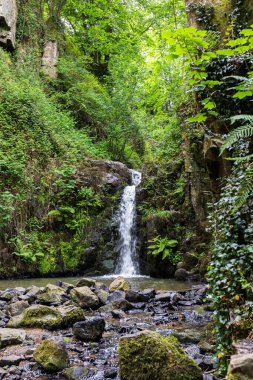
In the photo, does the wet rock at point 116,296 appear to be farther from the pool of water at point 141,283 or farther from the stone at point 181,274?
the stone at point 181,274

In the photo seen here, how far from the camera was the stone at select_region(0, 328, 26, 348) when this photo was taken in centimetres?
460

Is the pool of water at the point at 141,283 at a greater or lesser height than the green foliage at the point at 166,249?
lesser

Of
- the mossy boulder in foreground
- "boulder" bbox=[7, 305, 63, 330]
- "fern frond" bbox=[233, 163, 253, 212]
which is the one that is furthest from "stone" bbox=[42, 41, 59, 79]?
the mossy boulder in foreground

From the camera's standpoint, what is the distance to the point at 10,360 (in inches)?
157

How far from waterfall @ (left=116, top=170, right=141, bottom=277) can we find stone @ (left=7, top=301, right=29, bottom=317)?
6058 mm

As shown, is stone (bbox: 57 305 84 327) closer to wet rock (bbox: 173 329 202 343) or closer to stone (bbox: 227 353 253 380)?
→ wet rock (bbox: 173 329 202 343)

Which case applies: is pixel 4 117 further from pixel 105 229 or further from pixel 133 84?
pixel 133 84

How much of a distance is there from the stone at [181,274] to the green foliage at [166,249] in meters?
0.63

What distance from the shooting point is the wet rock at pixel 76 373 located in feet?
12.3

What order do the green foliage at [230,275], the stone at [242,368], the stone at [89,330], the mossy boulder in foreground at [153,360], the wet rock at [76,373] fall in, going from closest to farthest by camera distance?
the stone at [242,368] → the green foliage at [230,275] → the mossy boulder in foreground at [153,360] → the wet rock at [76,373] → the stone at [89,330]

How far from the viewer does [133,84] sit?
17.9 metres

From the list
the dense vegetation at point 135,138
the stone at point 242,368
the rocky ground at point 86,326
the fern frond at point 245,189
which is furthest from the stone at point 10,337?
the stone at point 242,368

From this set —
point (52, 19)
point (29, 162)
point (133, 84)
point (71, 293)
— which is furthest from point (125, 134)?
point (71, 293)

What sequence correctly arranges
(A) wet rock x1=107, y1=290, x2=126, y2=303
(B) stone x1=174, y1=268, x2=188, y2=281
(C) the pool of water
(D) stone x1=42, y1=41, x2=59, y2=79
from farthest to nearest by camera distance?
(D) stone x1=42, y1=41, x2=59, y2=79, (B) stone x1=174, y1=268, x2=188, y2=281, (C) the pool of water, (A) wet rock x1=107, y1=290, x2=126, y2=303
